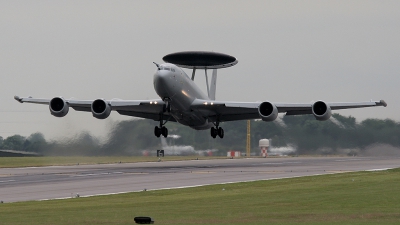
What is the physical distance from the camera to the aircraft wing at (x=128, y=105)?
167ft

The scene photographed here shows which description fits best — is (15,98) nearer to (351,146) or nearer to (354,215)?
(351,146)

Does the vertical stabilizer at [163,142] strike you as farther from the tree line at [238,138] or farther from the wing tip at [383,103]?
the wing tip at [383,103]

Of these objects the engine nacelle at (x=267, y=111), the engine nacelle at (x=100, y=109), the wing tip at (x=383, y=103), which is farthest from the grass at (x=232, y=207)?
the wing tip at (x=383, y=103)

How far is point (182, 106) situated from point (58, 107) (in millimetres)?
9731

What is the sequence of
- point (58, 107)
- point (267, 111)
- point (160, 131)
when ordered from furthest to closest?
point (160, 131) < point (58, 107) < point (267, 111)

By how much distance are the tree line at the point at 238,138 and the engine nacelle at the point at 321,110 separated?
405 inches

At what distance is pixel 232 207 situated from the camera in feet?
63.7

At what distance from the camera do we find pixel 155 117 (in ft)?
184

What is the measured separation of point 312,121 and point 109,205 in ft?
138

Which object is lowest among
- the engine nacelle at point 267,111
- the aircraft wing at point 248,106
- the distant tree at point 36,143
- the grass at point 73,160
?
the grass at point 73,160

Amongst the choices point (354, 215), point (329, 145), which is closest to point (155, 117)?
point (329, 145)

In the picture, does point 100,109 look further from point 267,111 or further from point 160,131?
point 267,111

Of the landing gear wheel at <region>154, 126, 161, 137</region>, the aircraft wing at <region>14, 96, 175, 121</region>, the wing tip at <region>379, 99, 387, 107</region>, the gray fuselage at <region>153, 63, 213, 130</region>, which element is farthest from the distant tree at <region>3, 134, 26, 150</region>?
the wing tip at <region>379, 99, 387, 107</region>

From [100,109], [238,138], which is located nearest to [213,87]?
[238,138]
